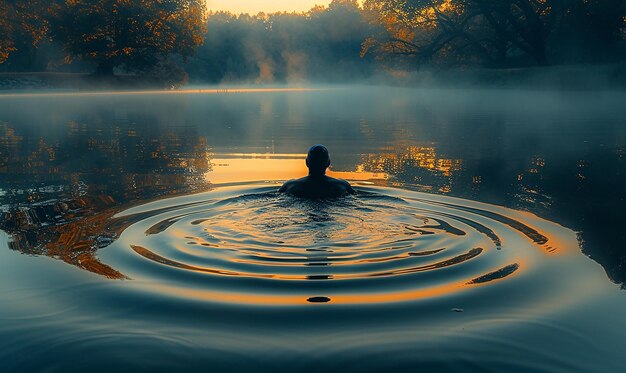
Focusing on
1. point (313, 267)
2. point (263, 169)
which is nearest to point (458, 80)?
point (263, 169)

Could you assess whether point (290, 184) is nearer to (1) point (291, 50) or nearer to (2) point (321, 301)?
(2) point (321, 301)

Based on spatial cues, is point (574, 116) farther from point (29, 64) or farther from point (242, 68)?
point (242, 68)

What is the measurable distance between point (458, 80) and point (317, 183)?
52.0 m

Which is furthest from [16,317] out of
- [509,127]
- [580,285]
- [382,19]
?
[382,19]

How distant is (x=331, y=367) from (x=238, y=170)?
33.1 ft

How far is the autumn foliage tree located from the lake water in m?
55.8

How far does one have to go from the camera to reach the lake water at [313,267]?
4520 mm

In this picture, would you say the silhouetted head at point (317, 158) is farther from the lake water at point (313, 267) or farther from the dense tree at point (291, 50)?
the dense tree at point (291, 50)

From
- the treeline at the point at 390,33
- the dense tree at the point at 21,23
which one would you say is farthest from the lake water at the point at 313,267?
the dense tree at the point at 21,23

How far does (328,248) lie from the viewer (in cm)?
716

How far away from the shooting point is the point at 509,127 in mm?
24031

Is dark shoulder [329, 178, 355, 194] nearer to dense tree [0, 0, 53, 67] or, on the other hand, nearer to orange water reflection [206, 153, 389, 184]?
orange water reflection [206, 153, 389, 184]

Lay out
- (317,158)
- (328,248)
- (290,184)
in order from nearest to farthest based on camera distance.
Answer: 1. (328,248)
2. (317,158)
3. (290,184)

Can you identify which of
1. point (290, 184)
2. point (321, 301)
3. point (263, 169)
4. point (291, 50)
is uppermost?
point (291, 50)
